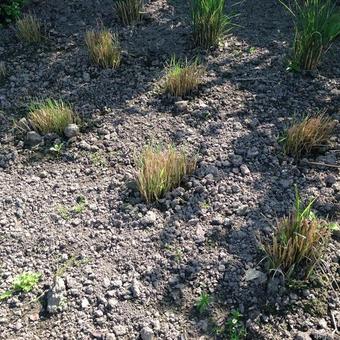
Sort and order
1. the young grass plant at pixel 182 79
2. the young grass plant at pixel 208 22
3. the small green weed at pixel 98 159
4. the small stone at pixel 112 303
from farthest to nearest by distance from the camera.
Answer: the young grass plant at pixel 208 22 → the young grass plant at pixel 182 79 → the small green weed at pixel 98 159 → the small stone at pixel 112 303

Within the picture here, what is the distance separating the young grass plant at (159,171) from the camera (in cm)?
329

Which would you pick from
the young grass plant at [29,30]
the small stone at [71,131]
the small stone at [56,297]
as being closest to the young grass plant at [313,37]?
the small stone at [71,131]

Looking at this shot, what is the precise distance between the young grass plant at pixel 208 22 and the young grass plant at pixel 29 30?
156cm

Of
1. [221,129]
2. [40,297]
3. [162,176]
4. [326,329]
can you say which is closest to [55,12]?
[221,129]

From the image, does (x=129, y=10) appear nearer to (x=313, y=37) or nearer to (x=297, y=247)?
(x=313, y=37)

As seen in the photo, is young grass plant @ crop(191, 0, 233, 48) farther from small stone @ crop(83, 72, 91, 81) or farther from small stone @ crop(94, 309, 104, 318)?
small stone @ crop(94, 309, 104, 318)

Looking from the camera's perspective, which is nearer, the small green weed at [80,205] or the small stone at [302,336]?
the small stone at [302,336]

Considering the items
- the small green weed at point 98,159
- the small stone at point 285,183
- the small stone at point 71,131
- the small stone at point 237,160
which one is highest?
the small stone at point 71,131

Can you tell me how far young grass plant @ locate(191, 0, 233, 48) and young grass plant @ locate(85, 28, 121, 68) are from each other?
30.0 inches

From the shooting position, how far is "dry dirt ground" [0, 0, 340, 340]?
9.05 feet

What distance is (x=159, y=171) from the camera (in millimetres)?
3291

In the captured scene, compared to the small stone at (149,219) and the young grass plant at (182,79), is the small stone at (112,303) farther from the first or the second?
the young grass plant at (182,79)

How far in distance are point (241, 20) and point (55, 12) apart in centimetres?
203

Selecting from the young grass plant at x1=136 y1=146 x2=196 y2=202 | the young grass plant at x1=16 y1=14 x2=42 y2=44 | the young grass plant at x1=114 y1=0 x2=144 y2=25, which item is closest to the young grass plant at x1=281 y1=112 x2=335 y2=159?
the young grass plant at x1=136 y1=146 x2=196 y2=202
